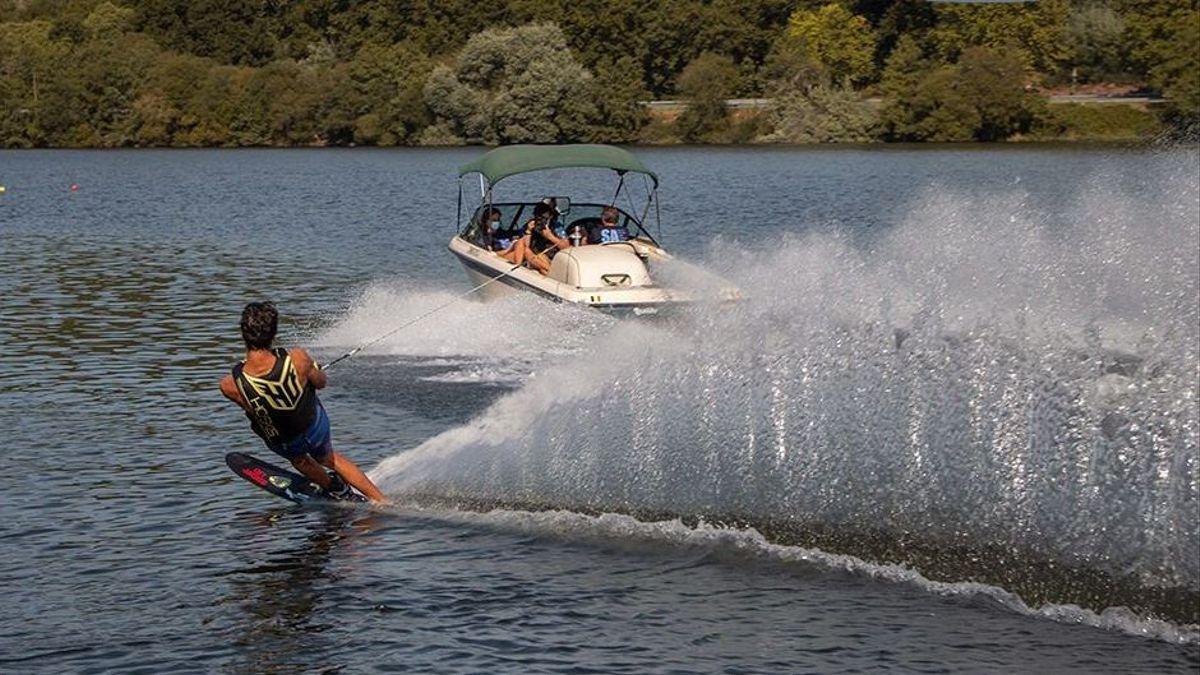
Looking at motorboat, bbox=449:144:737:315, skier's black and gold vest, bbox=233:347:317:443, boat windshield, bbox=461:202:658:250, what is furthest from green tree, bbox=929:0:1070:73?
skier's black and gold vest, bbox=233:347:317:443

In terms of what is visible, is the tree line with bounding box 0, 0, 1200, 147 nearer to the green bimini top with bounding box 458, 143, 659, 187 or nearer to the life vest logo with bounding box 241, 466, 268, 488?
the green bimini top with bounding box 458, 143, 659, 187

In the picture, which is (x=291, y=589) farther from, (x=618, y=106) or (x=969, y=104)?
(x=618, y=106)

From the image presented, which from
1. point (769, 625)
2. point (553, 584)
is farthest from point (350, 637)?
point (769, 625)

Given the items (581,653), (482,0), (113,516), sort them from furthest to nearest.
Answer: (482,0) < (113,516) < (581,653)

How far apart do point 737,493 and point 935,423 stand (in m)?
1.66

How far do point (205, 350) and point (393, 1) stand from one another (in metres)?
114

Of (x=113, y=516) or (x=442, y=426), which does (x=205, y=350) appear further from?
(x=113, y=516)

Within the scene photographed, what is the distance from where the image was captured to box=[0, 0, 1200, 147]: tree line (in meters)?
99.6

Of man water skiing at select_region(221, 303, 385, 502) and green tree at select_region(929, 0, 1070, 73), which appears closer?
man water skiing at select_region(221, 303, 385, 502)

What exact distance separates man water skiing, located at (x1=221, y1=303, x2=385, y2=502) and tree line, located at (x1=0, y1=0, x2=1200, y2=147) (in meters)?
78.0

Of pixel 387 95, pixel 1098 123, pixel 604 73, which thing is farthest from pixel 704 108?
pixel 1098 123

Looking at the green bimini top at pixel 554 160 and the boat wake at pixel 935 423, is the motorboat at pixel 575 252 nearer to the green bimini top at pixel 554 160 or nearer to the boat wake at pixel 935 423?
the green bimini top at pixel 554 160

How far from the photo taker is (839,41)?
117 meters

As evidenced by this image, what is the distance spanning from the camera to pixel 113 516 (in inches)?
580
